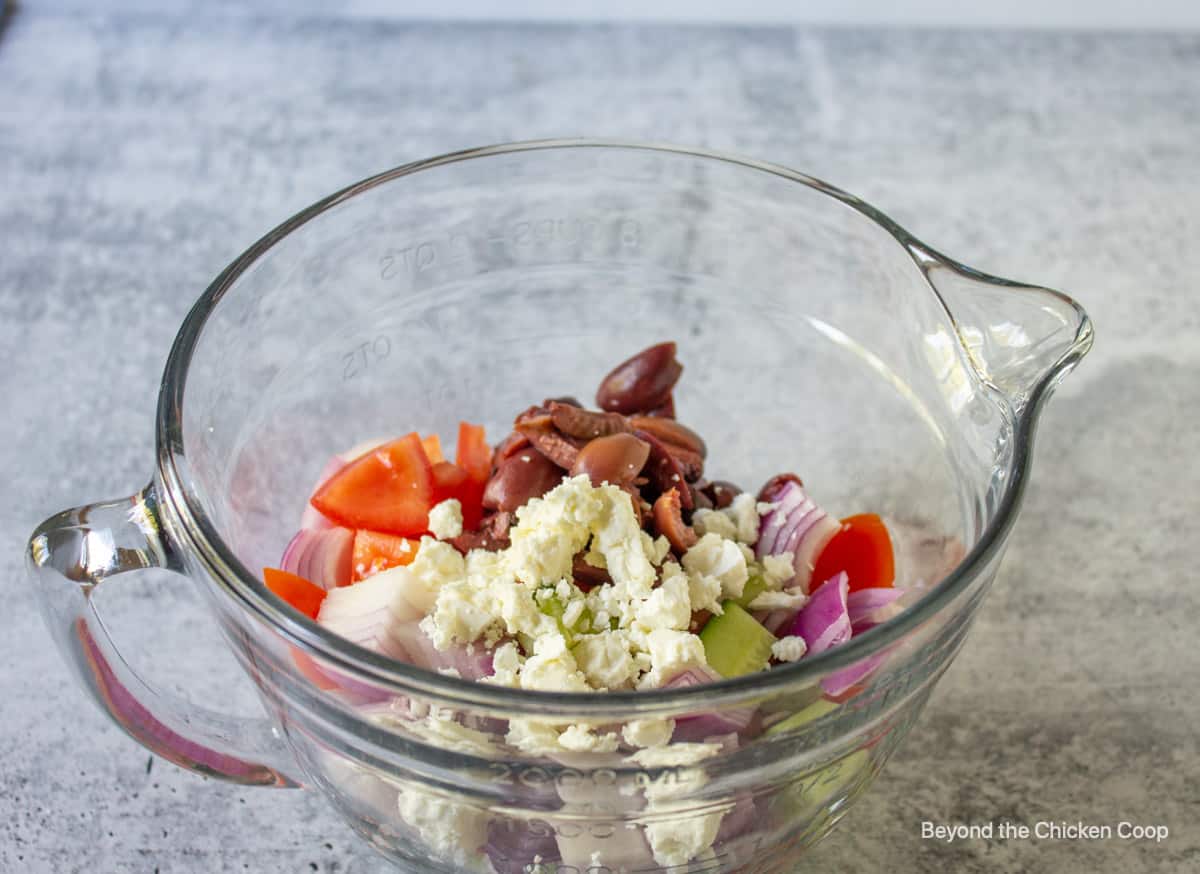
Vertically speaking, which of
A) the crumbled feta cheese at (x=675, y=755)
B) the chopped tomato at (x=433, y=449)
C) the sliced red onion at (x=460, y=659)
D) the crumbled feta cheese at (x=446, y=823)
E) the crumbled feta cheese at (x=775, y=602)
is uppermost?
the chopped tomato at (x=433, y=449)

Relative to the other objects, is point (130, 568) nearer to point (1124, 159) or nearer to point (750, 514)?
point (750, 514)

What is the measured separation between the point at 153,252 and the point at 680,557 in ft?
4.09

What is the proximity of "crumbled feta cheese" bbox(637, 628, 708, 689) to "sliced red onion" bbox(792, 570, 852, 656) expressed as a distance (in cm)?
16

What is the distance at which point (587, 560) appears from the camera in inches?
46.1

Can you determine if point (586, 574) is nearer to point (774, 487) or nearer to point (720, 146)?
point (774, 487)

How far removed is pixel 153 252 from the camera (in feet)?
6.89

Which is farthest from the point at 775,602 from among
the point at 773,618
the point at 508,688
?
the point at 508,688

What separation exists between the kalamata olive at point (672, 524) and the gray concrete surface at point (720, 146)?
1.14 ft

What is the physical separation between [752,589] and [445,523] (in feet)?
0.99

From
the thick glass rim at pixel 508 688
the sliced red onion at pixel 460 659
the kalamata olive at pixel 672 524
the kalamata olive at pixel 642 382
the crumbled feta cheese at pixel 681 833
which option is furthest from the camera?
the kalamata olive at pixel 642 382

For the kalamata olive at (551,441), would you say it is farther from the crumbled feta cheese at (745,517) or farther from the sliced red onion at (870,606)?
the sliced red onion at (870,606)

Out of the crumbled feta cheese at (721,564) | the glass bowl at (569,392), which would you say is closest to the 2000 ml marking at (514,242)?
the glass bowl at (569,392)

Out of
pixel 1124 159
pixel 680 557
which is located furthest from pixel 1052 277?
pixel 680 557

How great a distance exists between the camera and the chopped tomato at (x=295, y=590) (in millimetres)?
1227
